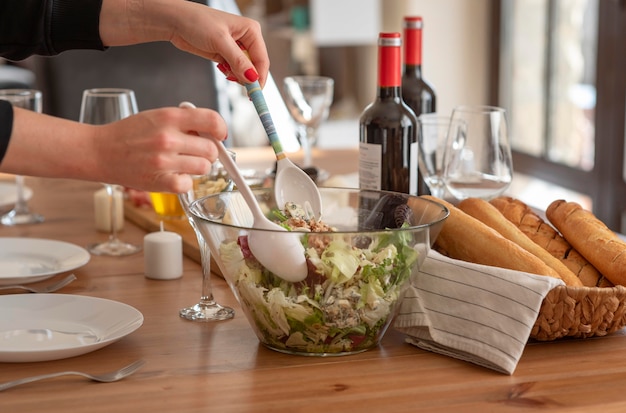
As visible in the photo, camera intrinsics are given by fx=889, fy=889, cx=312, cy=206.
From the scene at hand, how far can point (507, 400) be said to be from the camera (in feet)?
2.88

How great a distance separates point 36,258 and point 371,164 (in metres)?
0.53

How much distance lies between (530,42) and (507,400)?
10.5 feet

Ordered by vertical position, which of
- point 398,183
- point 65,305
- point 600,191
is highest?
point 398,183

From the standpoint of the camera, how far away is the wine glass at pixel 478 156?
1387 millimetres

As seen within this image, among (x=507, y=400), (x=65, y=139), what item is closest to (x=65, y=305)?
(x=65, y=139)

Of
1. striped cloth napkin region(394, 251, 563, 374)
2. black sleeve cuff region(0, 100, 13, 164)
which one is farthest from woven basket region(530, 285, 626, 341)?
black sleeve cuff region(0, 100, 13, 164)

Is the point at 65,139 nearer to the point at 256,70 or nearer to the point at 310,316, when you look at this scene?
the point at 310,316

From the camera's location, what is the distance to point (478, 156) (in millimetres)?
1404

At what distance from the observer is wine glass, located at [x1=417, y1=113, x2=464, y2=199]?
1.47 meters

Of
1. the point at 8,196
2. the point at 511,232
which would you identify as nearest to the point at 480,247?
the point at 511,232

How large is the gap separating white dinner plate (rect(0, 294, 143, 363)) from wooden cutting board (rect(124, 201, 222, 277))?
0.26m

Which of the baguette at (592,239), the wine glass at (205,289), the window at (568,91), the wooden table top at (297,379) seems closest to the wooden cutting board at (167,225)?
the wine glass at (205,289)

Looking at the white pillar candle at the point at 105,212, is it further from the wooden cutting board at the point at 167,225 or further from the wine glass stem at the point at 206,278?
the wine glass stem at the point at 206,278

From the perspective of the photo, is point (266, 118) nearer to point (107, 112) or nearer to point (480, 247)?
point (480, 247)
